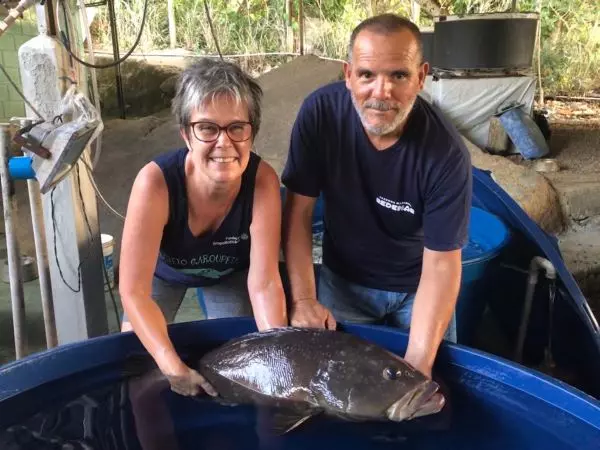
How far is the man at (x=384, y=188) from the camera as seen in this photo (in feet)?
5.68

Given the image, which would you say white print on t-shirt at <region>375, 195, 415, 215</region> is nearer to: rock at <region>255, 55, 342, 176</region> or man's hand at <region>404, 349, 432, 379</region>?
man's hand at <region>404, 349, 432, 379</region>

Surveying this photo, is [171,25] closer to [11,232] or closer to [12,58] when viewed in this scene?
[12,58]

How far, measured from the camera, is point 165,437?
1.54m

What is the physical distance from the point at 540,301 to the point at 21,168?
2269mm

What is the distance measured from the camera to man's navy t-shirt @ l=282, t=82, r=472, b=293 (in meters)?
1.83

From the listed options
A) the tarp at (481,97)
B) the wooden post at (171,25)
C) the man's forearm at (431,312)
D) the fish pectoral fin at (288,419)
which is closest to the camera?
the fish pectoral fin at (288,419)

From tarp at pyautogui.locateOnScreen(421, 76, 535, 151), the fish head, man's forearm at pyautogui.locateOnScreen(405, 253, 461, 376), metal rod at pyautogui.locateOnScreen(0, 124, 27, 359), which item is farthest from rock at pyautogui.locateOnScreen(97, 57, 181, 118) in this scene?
the fish head

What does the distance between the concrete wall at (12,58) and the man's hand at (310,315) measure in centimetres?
470

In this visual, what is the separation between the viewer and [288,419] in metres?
1.54

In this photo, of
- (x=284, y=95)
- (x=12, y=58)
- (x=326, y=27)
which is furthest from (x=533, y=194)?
(x=326, y=27)

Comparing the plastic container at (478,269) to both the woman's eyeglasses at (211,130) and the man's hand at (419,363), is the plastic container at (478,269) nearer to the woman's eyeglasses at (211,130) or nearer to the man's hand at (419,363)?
the man's hand at (419,363)

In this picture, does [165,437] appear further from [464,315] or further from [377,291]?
[464,315]

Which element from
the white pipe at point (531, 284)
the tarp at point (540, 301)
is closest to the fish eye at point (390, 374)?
the tarp at point (540, 301)

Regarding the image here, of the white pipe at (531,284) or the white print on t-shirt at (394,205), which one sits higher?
the white print on t-shirt at (394,205)
